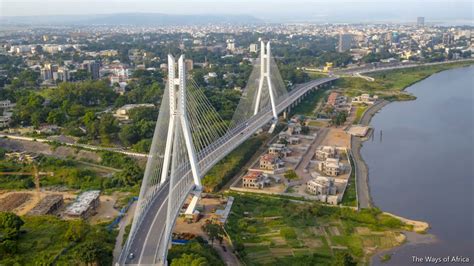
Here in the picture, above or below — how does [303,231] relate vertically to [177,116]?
below

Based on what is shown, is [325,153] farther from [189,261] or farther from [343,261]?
[189,261]

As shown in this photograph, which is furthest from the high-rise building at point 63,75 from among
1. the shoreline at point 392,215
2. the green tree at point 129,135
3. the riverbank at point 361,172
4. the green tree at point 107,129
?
the shoreline at point 392,215

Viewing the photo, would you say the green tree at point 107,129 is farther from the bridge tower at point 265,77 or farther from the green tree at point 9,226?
the green tree at point 9,226

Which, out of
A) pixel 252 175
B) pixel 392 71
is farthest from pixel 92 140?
pixel 392 71

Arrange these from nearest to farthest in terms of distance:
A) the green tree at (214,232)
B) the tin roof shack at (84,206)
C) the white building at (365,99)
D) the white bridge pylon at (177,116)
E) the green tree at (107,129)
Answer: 1. the green tree at (214,232)
2. the white bridge pylon at (177,116)
3. the tin roof shack at (84,206)
4. the green tree at (107,129)
5. the white building at (365,99)

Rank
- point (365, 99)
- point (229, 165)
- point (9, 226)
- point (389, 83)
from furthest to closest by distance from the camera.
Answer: point (389, 83), point (365, 99), point (229, 165), point (9, 226)

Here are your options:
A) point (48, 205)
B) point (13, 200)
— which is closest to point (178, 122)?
A: point (48, 205)
